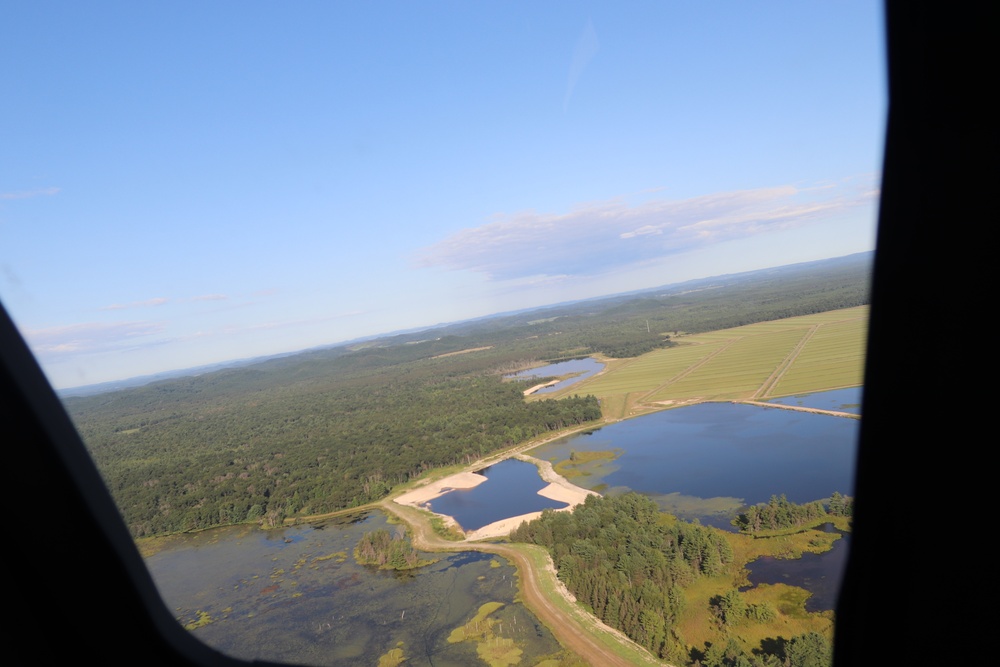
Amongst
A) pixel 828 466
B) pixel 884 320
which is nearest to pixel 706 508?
pixel 828 466

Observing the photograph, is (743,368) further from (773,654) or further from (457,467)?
(773,654)

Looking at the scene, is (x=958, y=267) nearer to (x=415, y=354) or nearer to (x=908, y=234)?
(x=908, y=234)

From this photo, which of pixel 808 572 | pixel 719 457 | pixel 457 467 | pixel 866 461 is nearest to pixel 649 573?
pixel 808 572

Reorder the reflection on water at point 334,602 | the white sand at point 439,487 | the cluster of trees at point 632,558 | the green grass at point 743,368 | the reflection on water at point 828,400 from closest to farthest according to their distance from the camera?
the cluster of trees at point 632,558 → the reflection on water at point 334,602 → the white sand at point 439,487 → the reflection on water at point 828,400 → the green grass at point 743,368

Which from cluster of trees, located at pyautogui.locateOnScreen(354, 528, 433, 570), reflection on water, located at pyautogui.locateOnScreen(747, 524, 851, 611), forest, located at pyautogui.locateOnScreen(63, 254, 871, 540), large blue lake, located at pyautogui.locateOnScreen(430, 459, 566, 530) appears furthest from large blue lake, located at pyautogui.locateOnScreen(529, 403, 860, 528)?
cluster of trees, located at pyautogui.locateOnScreen(354, 528, 433, 570)

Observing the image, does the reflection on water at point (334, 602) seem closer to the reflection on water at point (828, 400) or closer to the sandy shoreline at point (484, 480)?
the sandy shoreline at point (484, 480)

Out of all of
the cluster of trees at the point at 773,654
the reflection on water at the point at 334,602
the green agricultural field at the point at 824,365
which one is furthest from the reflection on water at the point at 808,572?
the green agricultural field at the point at 824,365

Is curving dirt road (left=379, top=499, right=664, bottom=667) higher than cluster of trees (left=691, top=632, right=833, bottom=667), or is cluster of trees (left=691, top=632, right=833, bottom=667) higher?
cluster of trees (left=691, top=632, right=833, bottom=667)

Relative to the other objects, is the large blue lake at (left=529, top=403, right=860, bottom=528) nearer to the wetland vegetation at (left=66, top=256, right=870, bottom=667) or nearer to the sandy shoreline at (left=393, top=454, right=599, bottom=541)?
the wetland vegetation at (left=66, top=256, right=870, bottom=667)
